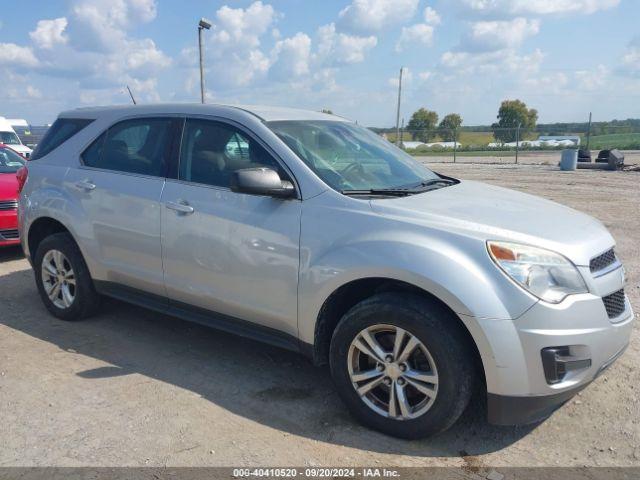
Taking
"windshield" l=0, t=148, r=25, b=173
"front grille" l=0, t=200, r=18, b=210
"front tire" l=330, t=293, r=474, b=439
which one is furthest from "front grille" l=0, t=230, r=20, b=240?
"front tire" l=330, t=293, r=474, b=439

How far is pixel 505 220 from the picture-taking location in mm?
3207

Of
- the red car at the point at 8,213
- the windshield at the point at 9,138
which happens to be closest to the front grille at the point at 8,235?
the red car at the point at 8,213

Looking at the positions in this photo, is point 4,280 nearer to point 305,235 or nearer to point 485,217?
point 305,235

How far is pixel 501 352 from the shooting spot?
2.83 meters

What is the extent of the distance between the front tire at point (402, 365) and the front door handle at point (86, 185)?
8.26 ft

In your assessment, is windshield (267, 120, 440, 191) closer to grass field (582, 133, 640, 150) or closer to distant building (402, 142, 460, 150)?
distant building (402, 142, 460, 150)

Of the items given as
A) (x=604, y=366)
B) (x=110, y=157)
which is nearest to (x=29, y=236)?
(x=110, y=157)

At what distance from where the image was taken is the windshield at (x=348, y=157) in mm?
3652

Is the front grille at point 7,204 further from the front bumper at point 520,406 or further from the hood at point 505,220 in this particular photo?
the front bumper at point 520,406

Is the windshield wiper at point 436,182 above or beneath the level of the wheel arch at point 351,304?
above

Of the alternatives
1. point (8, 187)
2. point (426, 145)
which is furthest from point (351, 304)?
point (426, 145)

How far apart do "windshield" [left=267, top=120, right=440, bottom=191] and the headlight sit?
104 cm

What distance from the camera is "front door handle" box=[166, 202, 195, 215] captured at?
394cm

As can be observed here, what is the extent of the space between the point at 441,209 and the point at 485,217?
249 mm
